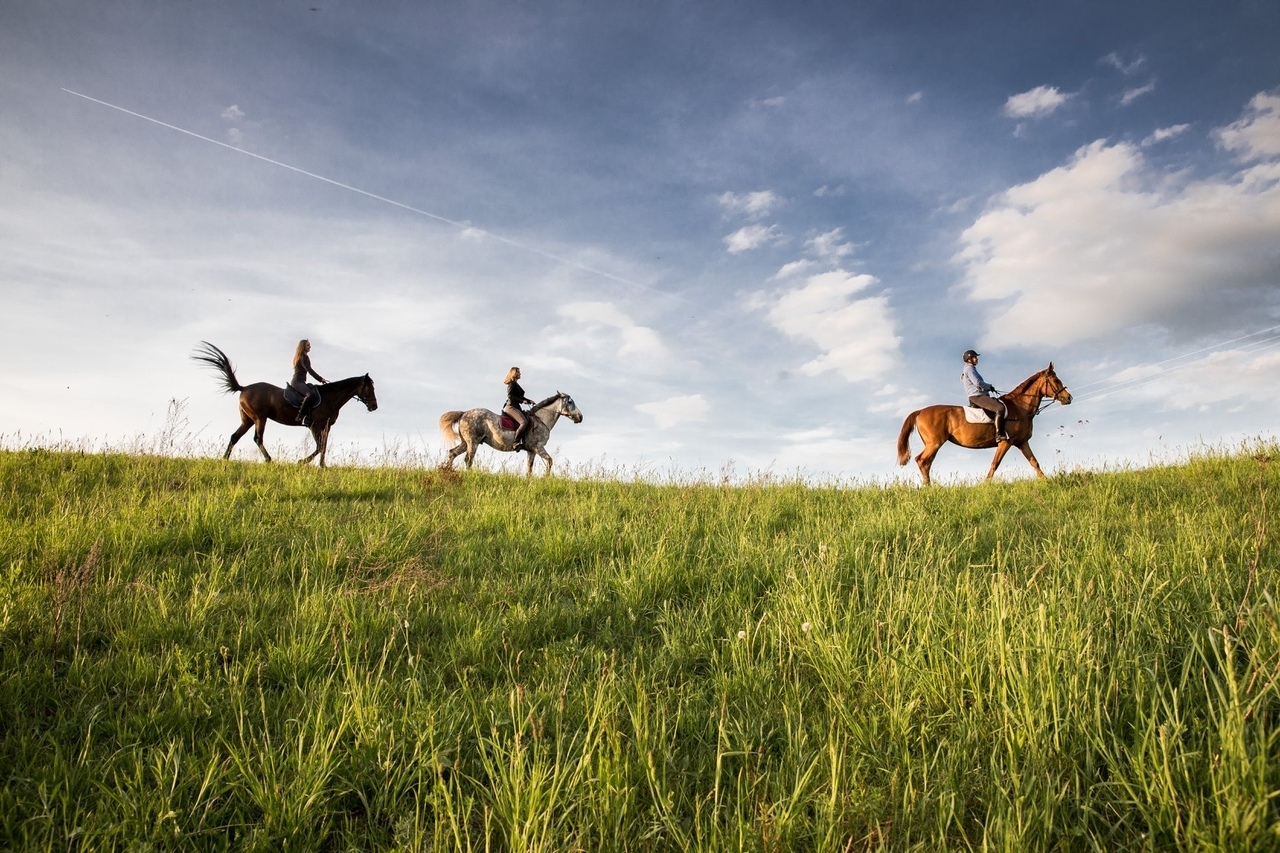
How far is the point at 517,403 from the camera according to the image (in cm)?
1742

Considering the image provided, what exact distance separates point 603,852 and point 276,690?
233 centimetres

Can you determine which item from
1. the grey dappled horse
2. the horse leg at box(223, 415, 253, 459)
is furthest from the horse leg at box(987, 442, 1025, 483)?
the horse leg at box(223, 415, 253, 459)

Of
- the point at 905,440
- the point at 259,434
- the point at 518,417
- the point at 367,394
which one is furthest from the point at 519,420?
the point at 905,440

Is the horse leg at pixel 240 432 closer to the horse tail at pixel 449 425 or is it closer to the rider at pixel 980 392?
the horse tail at pixel 449 425

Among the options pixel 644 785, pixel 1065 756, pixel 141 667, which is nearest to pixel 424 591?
pixel 141 667

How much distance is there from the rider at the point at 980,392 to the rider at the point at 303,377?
51.9 feet

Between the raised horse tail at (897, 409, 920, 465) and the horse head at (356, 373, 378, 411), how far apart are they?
1397cm

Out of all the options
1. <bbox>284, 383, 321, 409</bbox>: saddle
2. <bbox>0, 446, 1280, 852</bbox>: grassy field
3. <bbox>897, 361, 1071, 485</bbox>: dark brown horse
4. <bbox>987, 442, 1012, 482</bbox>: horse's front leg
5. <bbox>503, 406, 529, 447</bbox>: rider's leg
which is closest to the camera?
<bbox>0, 446, 1280, 852</bbox>: grassy field

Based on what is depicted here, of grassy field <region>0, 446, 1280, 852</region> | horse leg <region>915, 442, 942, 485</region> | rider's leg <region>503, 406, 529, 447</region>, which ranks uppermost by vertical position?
rider's leg <region>503, 406, 529, 447</region>

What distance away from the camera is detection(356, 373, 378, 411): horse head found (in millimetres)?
17906

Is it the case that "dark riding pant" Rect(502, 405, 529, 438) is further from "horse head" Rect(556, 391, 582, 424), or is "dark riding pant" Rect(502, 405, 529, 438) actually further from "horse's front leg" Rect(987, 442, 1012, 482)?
"horse's front leg" Rect(987, 442, 1012, 482)

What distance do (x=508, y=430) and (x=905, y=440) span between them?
33.6 ft

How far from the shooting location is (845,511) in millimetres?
8219

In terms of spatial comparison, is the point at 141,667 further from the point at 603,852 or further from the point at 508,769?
the point at 603,852
